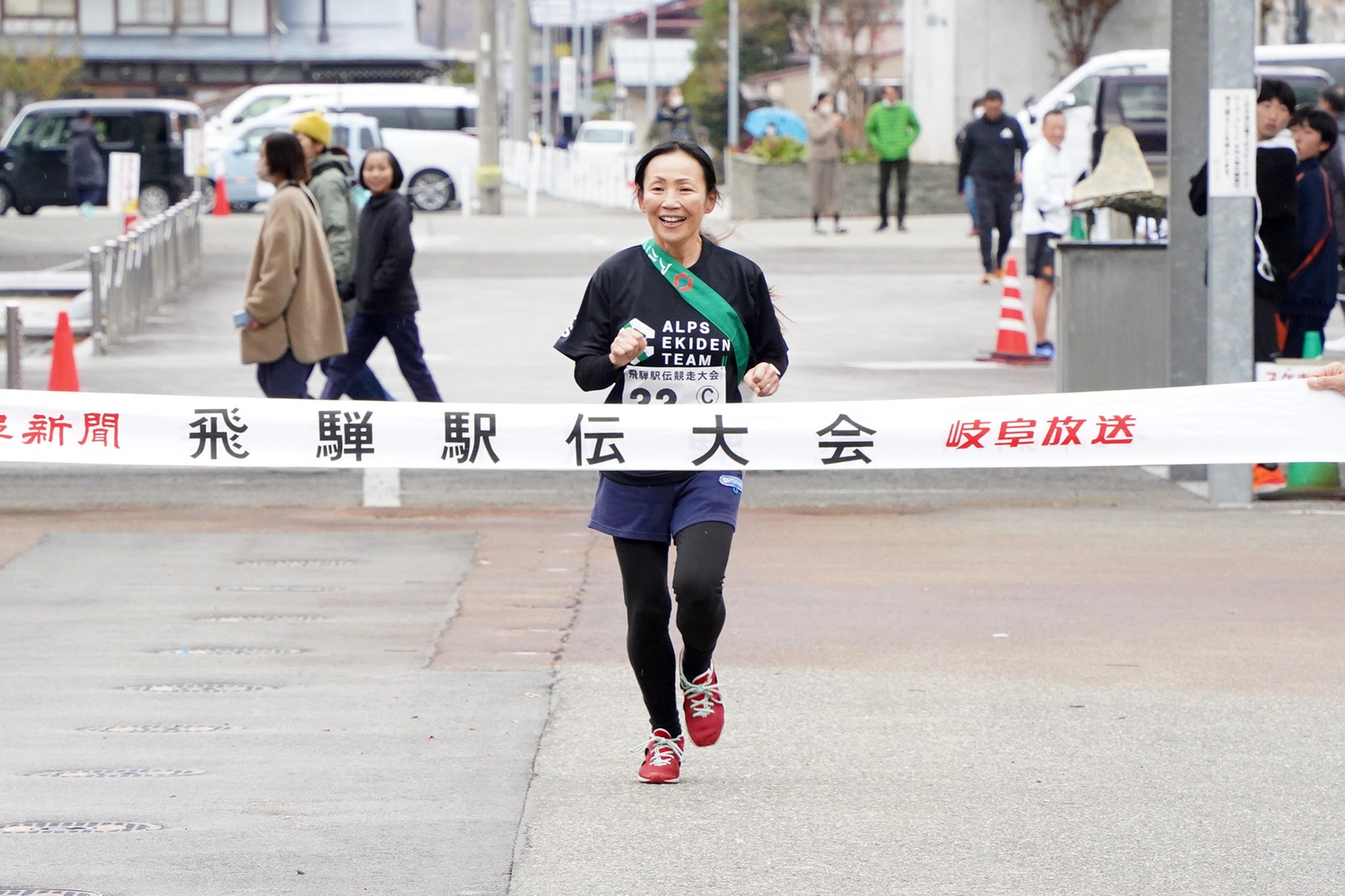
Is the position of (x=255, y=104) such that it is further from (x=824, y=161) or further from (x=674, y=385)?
(x=674, y=385)

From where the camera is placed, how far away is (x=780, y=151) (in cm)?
3434

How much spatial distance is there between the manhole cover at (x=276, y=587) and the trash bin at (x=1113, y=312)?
16.5 ft

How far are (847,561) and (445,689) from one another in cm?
282

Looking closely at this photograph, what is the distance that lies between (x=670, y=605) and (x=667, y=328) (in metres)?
0.73

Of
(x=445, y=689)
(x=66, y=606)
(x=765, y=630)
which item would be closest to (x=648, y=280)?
(x=445, y=689)

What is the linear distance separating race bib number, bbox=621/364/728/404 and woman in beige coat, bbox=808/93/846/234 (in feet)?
75.9

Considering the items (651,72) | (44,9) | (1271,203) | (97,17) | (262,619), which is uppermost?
(44,9)

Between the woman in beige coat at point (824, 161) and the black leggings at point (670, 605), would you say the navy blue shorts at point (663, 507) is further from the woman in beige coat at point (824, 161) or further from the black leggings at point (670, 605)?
the woman in beige coat at point (824, 161)

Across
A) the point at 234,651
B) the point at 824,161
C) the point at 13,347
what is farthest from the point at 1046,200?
the point at 824,161

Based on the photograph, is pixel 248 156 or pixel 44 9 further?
pixel 44 9

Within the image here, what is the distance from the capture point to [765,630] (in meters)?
7.77

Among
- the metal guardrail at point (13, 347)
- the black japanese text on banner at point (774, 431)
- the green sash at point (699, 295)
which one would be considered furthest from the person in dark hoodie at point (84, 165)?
the green sash at point (699, 295)

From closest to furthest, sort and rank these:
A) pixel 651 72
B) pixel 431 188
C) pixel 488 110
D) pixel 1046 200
A: pixel 1046 200 < pixel 488 110 < pixel 431 188 < pixel 651 72

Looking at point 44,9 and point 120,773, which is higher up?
point 44,9
